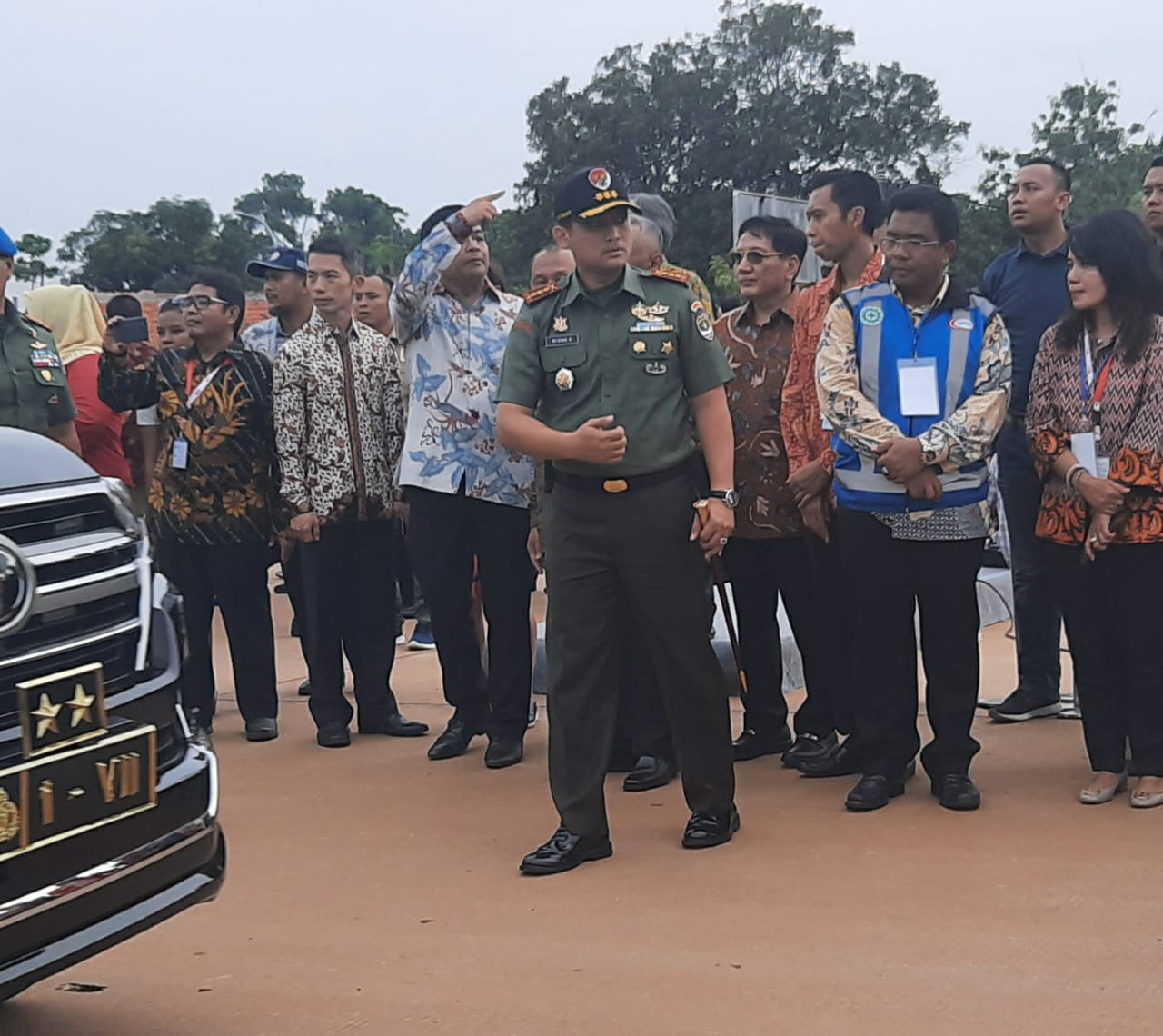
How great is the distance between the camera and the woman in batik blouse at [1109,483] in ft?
16.5

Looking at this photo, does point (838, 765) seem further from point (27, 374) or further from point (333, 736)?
point (27, 374)

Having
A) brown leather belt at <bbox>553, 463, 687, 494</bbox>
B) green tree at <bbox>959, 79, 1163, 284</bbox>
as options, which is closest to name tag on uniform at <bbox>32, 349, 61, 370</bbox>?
brown leather belt at <bbox>553, 463, 687, 494</bbox>

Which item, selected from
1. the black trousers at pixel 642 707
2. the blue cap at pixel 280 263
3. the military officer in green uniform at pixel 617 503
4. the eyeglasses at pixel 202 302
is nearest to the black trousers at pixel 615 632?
the military officer in green uniform at pixel 617 503

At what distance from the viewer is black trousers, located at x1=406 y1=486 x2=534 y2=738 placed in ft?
20.0

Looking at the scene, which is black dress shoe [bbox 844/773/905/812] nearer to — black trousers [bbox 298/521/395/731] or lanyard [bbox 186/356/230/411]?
black trousers [bbox 298/521/395/731]

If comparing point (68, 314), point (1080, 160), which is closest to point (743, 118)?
Answer: point (1080, 160)

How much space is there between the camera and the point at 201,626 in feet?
22.3

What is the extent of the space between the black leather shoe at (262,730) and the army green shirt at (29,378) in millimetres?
Result: 1500

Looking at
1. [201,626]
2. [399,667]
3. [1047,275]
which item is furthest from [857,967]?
[399,667]

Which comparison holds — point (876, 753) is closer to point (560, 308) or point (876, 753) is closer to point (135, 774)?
point (560, 308)

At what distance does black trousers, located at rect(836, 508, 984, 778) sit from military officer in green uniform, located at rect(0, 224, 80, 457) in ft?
9.77

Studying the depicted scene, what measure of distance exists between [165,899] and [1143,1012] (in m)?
2.03

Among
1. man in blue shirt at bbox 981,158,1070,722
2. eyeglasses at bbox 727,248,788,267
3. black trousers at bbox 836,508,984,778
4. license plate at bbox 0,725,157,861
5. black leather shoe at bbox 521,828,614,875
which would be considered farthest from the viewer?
man in blue shirt at bbox 981,158,1070,722

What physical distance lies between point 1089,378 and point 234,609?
11.5ft
